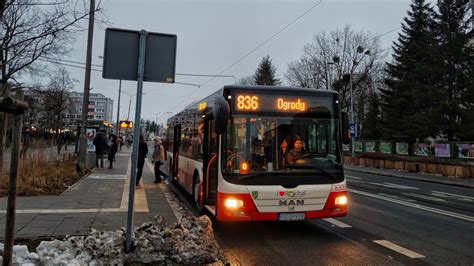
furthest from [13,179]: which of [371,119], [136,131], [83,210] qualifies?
[371,119]

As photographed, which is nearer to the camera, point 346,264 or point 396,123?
point 346,264

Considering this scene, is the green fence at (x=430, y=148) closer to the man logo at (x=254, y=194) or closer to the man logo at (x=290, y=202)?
the man logo at (x=290, y=202)

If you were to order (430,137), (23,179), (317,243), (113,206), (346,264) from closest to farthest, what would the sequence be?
(346,264)
(317,243)
(113,206)
(23,179)
(430,137)

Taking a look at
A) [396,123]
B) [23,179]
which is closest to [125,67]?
[23,179]

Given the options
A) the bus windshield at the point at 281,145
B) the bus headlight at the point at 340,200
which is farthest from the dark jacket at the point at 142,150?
the bus headlight at the point at 340,200

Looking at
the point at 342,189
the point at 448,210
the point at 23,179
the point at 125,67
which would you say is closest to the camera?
the point at 125,67

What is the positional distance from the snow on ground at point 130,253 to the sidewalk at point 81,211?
1215mm

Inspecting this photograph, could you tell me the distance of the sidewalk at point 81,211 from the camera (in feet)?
23.9

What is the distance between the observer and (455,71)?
117ft

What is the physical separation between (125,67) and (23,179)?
27.9 ft

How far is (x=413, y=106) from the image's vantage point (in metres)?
39.9

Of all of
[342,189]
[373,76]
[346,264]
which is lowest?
[346,264]

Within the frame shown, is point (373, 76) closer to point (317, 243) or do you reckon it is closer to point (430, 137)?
point (430, 137)

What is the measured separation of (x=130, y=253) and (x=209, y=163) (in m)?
3.31
